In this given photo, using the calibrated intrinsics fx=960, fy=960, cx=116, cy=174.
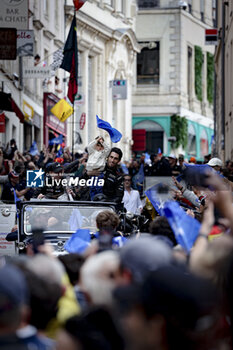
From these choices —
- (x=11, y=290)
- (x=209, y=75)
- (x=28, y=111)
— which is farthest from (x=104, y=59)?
(x=11, y=290)

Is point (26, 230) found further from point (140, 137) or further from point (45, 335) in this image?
point (140, 137)

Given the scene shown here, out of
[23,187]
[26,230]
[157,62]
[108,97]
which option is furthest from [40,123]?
[157,62]

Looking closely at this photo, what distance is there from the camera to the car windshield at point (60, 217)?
1303cm

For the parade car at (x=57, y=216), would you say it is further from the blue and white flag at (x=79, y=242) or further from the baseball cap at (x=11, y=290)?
the baseball cap at (x=11, y=290)

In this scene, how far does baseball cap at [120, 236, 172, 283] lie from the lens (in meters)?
4.93

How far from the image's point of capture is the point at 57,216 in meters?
13.2

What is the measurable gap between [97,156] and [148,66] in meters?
60.2

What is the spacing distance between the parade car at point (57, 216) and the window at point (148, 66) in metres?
61.6

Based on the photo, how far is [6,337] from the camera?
4617 millimetres

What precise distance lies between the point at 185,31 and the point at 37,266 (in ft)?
228

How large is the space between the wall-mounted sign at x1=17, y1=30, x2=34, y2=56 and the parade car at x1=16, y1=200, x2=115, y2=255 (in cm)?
1369

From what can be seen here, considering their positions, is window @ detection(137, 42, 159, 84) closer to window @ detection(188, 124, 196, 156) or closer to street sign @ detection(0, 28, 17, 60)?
window @ detection(188, 124, 196, 156)

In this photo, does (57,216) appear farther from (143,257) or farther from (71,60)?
(71,60)

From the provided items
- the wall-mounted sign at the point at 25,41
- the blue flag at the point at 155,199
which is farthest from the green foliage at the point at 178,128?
the blue flag at the point at 155,199
